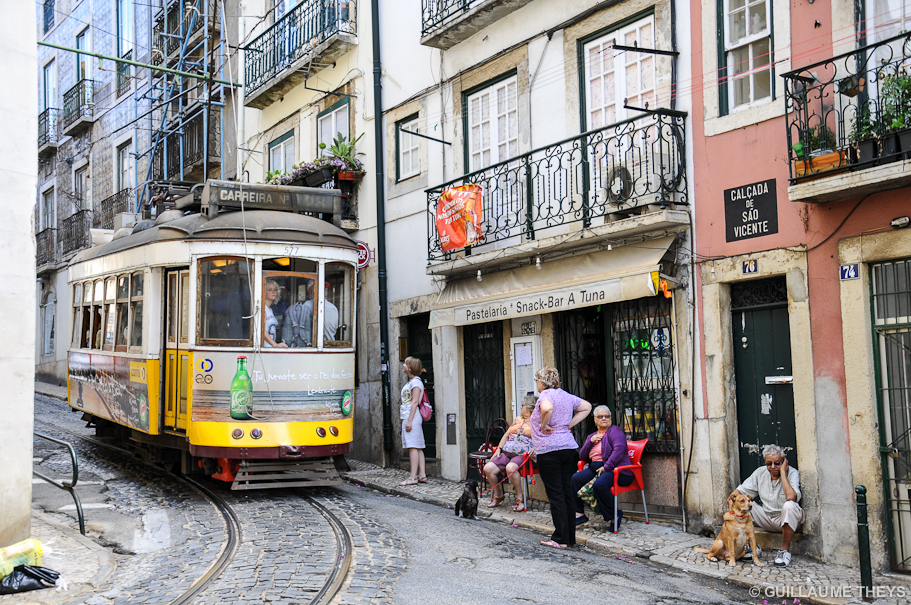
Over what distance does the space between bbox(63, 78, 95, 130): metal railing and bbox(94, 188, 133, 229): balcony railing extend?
333 centimetres

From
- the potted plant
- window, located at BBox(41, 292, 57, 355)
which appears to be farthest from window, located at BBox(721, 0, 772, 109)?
window, located at BBox(41, 292, 57, 355)

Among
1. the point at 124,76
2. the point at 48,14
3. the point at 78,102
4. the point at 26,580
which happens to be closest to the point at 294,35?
the point at 124,76

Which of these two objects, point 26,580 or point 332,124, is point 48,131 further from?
point 26,580

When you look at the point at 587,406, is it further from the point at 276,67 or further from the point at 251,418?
the point at 276,67

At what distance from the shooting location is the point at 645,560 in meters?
8.05

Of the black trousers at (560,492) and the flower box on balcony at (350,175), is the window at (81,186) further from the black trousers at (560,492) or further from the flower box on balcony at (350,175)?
the black trousers at (560,492)

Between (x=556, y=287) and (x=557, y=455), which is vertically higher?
(x=556, y=287)

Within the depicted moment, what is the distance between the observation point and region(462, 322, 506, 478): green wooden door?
40.7 ft

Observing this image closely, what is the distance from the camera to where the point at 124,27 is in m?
25.3

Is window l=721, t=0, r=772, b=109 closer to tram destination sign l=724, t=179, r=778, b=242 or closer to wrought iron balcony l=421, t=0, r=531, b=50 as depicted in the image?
tram destination sign l=724, t=179, r=778, b=242

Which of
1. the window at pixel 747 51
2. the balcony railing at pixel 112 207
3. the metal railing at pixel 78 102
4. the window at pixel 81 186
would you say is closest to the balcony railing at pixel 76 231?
the window at pixel 81 186

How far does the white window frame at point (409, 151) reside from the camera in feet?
46.9

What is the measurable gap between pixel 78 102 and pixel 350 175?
17.1m

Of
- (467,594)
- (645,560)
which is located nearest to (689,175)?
(645,560)
